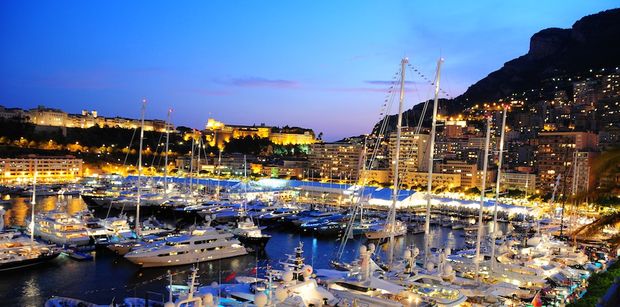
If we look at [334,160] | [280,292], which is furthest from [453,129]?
[280,292]

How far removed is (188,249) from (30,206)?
2727 centimetres

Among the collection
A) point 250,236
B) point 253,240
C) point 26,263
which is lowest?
point 26,263

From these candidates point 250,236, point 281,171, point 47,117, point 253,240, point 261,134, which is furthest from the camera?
point 261,134

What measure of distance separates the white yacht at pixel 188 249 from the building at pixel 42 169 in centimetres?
4812

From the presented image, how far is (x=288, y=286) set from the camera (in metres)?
12.0

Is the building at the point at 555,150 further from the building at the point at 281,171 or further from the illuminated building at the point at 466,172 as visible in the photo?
the building at the point at 281,171

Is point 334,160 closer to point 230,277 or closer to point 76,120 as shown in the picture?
point 76,120

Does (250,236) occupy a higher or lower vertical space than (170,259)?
higher

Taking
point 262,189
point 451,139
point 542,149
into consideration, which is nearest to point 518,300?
point 262,189

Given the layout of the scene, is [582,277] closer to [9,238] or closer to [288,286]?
[288,286]

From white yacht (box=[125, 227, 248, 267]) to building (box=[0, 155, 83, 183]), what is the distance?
158 feet

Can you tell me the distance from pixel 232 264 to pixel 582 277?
49.1 feet

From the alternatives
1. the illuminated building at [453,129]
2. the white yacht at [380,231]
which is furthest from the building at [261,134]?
the white yacht at [380,231]

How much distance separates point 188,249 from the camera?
23.3 meters
